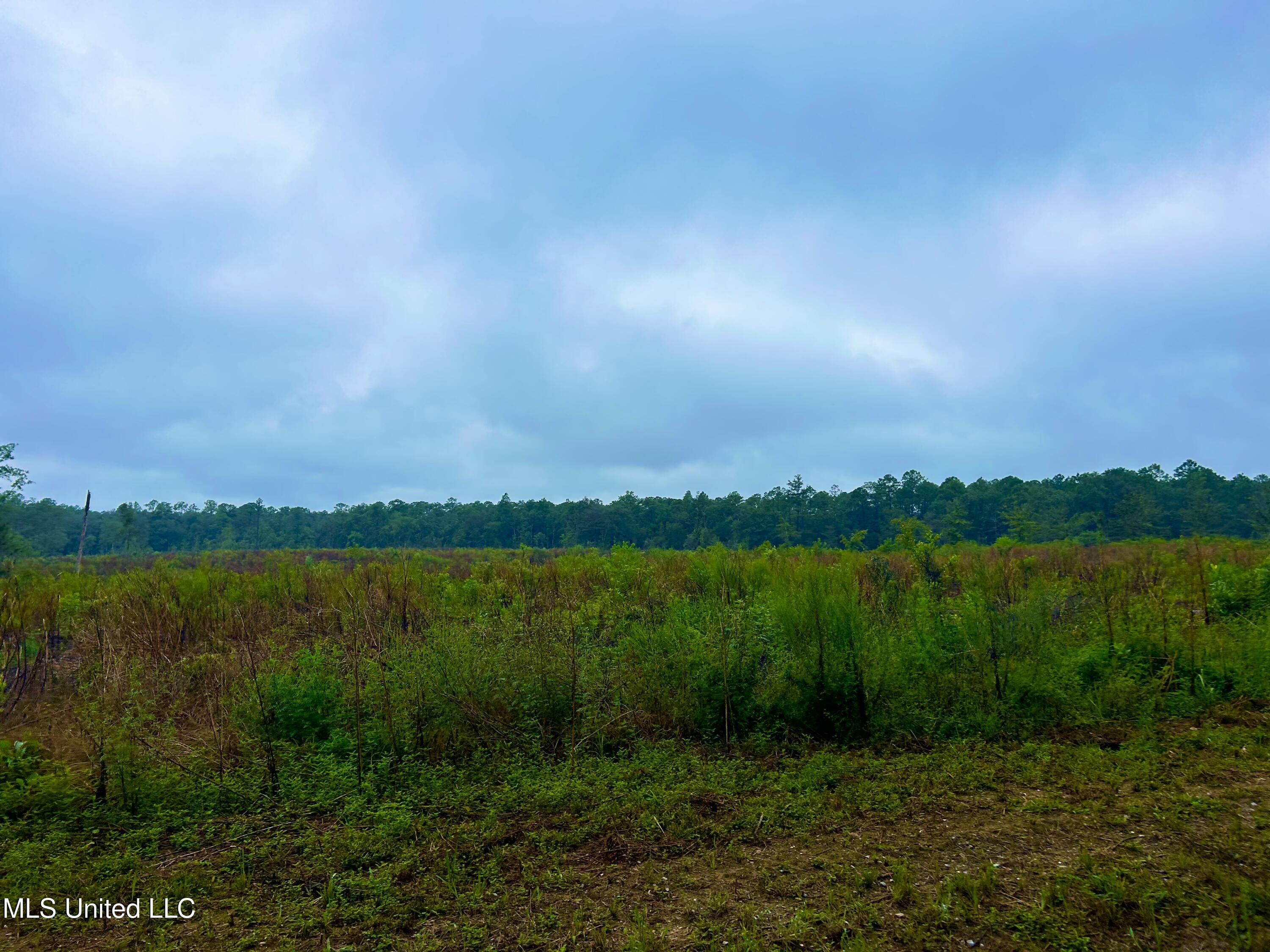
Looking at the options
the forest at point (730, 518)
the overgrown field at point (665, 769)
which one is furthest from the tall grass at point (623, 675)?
the forest at point (730, 518)

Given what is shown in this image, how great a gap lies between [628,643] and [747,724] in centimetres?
165

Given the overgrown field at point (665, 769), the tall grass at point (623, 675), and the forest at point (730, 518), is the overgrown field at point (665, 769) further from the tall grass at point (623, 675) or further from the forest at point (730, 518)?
the forest at point (730, 518)

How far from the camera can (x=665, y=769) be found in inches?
199

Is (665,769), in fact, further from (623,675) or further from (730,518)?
(730,518)

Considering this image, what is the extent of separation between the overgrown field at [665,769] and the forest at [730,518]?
39.3 m

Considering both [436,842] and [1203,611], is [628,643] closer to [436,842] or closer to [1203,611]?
[436,842]

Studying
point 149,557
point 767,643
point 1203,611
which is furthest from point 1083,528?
point 149,557

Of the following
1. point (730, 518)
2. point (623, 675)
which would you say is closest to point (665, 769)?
point (623, 675)

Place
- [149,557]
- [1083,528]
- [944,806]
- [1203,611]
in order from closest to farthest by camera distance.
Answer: [944,806] < [1203,611] < [149,557] < [1083,528]

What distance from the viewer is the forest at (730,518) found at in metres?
49.9

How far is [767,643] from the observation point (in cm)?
655

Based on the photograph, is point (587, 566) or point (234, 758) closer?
point (234, 758)

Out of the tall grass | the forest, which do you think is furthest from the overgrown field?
the forest

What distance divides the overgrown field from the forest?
3931cm
